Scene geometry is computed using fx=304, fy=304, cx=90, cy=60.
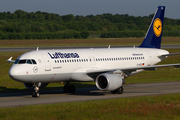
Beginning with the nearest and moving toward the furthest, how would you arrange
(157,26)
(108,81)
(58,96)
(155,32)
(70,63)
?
(108,81) < (58,96) < (70,63) < (155,32) < (157,26)

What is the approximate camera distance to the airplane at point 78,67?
81.6 feet

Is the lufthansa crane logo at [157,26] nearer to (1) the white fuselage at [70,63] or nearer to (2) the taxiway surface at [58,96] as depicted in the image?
(1) the white fuselage at [70,63]

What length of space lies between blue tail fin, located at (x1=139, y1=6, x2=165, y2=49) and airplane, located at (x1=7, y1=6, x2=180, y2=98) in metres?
2.29

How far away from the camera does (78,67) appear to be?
27672mm

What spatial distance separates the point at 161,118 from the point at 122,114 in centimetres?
220

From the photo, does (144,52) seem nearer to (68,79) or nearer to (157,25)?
(157,25)

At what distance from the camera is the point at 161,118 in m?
16.5

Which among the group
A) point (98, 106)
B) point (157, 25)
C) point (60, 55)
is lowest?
point (98, 106)

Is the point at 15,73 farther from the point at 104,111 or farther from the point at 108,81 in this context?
the point at 104,111

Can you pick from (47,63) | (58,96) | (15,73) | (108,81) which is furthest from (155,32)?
(15,73)

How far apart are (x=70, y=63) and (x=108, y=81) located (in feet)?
12.6

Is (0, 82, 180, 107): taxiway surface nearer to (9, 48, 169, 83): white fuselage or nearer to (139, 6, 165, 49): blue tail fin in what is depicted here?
(9, 48, 169, 83): white fuselage

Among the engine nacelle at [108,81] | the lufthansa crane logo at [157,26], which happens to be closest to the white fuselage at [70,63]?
the engine nacelle at [108,81]

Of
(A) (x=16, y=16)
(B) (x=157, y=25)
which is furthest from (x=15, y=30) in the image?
(B) (x=157, y=25)
